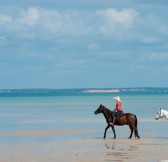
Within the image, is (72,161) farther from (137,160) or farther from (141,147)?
(141,147)

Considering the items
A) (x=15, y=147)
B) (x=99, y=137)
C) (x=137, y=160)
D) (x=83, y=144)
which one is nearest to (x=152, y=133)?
(x=99, y=137)

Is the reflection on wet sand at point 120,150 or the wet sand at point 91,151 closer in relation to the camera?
the wet sand at point 91,151

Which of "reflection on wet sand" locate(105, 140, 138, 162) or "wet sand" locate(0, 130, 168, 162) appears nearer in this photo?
"wet sand" locate(0, 130, 168, 162)

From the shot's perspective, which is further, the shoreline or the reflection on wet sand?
the reflection on wet sand

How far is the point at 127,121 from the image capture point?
2705 centimetres

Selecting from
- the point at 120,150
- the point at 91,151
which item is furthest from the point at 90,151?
the point at 120,150

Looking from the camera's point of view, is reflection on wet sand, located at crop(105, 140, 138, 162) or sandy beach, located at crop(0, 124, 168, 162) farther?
reflection on wet sand, located at crop(105, 140, 138, 162)

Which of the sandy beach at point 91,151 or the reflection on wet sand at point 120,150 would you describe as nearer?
the sandy beach at point 91,151

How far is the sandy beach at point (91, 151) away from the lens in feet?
A: 64.4

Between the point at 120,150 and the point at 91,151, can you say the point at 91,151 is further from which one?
the point at 120,150

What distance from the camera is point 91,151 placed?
71.8 feet

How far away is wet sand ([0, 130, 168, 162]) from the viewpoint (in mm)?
19641

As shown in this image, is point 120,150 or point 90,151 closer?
point 90,151

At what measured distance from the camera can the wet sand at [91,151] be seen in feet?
64.4
